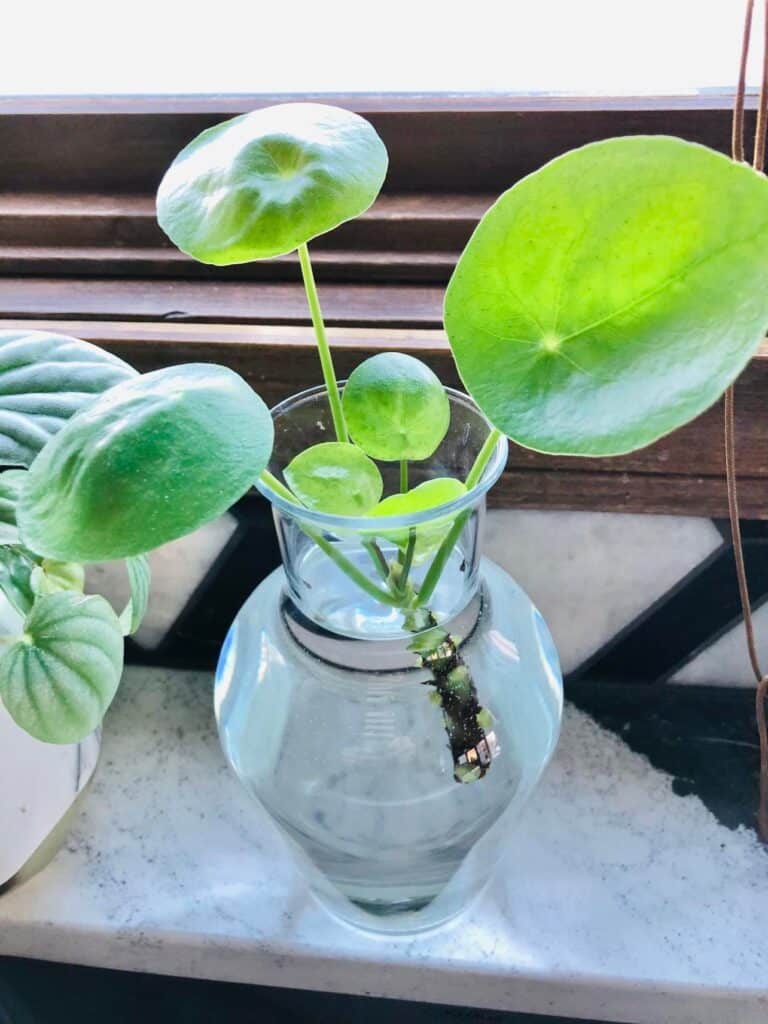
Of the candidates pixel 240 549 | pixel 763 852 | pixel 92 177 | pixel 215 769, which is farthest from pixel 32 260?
pixel 763 852

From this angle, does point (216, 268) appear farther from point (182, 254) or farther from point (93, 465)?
point (93, 465)

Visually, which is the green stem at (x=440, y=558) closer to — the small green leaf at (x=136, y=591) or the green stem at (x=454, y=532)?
the green stem at (x=454, y=532)

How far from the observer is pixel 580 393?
26 centimetres

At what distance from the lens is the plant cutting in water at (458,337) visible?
0.79 feet

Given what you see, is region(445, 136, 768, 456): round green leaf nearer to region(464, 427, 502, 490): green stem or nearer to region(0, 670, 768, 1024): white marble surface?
region(464, 427, 502, 490): green stem

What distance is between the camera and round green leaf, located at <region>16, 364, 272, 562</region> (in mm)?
242

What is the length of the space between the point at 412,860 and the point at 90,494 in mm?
260

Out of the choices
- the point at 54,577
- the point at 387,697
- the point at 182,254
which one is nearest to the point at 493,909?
the point at 387,697

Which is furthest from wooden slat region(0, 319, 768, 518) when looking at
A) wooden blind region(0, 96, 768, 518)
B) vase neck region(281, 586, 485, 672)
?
vase neck region(281, 586, 485, 672)

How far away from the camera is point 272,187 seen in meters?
0.28

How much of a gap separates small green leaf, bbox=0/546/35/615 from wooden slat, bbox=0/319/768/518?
148 millimetres

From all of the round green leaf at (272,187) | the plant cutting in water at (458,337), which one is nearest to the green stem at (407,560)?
the plant cutting in water at (458,337)

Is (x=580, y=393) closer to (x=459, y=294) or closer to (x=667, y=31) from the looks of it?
(x=459, y=294)

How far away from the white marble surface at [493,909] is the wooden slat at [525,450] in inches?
6.7
